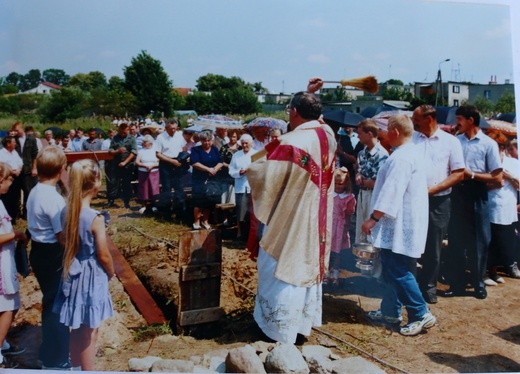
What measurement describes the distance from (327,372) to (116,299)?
1716 millimetres

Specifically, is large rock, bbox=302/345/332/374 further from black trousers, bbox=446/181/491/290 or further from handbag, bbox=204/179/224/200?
handbag, bbox=204/179/224/200

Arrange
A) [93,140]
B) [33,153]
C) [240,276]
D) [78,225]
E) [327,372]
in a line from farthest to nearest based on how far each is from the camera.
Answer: [240,276], [93,140], [33,153], [327,372], [78,225]

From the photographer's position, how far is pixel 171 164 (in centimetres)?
479

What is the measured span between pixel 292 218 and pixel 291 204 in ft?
0.34

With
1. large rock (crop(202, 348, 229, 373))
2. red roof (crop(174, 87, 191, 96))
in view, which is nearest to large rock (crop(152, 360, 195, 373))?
large rock (crop(202, 348, 229, 373))

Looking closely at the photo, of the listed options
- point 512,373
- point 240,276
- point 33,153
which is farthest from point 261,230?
point 512,373

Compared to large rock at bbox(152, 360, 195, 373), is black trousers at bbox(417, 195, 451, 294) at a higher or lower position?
higher

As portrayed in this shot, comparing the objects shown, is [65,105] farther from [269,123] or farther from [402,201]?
[402,201]

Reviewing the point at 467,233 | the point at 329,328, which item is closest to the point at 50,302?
the point at 329,328

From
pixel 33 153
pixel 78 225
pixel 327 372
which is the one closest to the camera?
pixel 78 225

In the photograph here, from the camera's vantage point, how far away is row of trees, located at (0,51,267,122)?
4066 millimetres

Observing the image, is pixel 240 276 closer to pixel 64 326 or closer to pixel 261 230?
pixel 261 230

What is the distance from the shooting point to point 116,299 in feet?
13.5

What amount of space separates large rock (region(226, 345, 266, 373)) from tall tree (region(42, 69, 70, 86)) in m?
2.40
